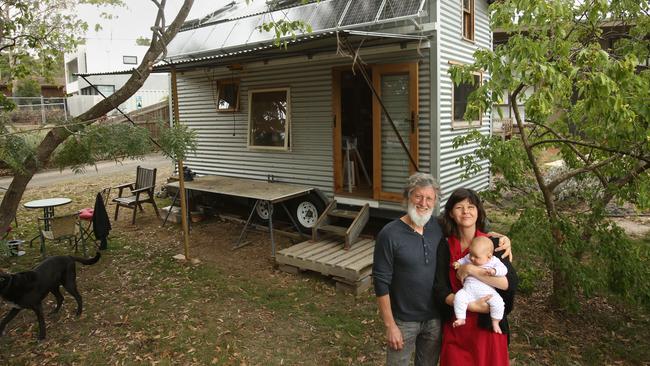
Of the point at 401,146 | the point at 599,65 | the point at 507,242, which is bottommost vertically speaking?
the point at 507,242

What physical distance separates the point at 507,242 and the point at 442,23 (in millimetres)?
5383

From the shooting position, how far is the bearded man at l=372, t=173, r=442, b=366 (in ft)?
8.96

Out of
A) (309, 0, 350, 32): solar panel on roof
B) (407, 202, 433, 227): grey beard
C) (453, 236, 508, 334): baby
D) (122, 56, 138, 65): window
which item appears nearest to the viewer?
(453, 236, 508, 334): baby

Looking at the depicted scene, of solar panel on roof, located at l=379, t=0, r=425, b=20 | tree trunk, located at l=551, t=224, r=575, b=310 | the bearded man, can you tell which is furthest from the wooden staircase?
the bearded man

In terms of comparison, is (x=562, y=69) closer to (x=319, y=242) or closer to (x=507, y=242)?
(x=507, y=242)

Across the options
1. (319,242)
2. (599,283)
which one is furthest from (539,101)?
(319,242)

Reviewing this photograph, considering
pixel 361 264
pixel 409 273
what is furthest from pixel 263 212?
pixel 409 273

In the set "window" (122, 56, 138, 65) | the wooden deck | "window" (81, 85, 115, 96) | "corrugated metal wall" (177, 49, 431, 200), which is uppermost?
"window" (122, 56, 138, 65)

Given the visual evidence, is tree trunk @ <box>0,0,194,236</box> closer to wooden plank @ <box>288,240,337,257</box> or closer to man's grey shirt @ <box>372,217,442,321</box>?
wooden plank @ <box>288,240,337,257</box>

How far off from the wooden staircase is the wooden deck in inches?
5.5

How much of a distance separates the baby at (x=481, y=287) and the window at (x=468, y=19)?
6762 mm

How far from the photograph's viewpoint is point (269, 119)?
9.08 meters

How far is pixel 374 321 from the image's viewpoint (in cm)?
520

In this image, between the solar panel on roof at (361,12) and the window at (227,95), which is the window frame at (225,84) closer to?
the window at (227,95)
